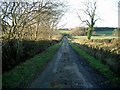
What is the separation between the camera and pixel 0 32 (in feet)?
77.7

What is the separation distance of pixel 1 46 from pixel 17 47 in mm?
5005

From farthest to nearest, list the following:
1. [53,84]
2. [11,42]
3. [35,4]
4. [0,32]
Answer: [35,4] < [0,32] < [11,42] < [53,84]

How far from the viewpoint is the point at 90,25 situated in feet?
234

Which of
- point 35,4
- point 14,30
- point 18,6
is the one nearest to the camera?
point 14,30

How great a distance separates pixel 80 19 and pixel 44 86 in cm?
6181

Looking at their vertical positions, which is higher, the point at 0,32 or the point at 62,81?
the point at 0,32

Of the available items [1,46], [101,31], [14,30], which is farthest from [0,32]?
[101,31]

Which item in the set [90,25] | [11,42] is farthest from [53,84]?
[90,25]

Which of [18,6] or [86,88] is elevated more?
[18,6]

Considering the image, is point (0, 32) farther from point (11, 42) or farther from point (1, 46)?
point (1, 46)

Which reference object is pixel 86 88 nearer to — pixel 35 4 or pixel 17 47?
pixel 17 47

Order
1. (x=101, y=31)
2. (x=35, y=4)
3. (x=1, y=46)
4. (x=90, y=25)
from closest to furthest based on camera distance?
(x=1, y=46) < (x=35, y=4) < (x=90, y=25) < (x=101, y=31)

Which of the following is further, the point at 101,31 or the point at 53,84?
the point at 101,31

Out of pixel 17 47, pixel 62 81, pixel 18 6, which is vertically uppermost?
pixel 18 6
